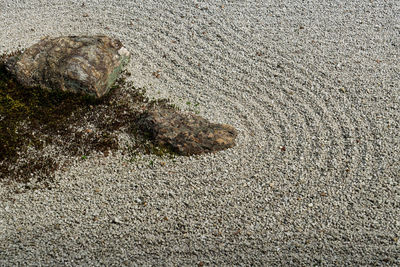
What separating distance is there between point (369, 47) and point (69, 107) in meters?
6.88

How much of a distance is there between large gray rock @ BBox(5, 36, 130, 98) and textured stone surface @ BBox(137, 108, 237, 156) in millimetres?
1414

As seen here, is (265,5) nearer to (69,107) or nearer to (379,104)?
(379,104)

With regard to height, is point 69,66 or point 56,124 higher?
point 69,66

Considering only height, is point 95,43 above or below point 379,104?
below

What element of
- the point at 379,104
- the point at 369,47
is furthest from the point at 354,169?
the point at 369,47

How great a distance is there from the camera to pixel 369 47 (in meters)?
9.18

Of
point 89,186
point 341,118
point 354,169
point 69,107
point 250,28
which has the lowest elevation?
point 89,186

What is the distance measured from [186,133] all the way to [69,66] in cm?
283

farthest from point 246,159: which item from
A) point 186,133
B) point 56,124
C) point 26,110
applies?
point 26,110

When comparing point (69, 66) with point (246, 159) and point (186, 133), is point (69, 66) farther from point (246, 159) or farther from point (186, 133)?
point (246, 159)

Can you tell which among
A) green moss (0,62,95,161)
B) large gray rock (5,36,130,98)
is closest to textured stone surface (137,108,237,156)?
large gray rock (5,36,130,98)

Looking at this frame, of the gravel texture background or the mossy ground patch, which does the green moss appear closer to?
the mossy ground patch

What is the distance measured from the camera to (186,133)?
7.10 meters

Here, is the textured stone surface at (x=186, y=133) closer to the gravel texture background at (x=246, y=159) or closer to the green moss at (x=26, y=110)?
the gravel texture background at (x=246, y=159)
